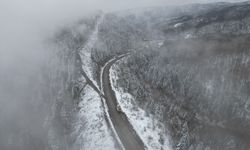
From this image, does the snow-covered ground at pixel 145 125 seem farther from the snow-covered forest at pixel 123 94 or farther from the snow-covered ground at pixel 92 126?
the snow-covered ground at pixel 92 126

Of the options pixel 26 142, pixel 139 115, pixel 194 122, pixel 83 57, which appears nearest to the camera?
pixel 139 115

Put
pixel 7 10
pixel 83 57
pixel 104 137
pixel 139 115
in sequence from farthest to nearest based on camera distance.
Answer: pixel 7 10 < pixel 83 57 < pixel 139 115 < pixel 104 137

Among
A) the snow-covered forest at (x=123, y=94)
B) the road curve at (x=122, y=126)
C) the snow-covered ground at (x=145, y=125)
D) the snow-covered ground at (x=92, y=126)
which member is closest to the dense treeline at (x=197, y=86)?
the snow-covered forest at (x=123, y=94)

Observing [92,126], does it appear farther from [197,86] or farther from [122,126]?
[197,86]

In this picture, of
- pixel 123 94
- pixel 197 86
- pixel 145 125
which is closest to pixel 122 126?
pixel 145 125

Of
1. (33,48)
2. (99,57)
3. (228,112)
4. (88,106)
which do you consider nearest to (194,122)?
(228,112)

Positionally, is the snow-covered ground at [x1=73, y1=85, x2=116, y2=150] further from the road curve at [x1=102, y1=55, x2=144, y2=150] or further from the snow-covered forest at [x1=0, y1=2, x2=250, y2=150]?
the road curve at [x1=102, y1=55, x2=144, y2=150]

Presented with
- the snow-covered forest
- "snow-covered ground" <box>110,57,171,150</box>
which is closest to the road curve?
the snow-covered forest

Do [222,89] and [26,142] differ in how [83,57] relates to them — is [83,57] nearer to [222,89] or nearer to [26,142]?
[26,142]
